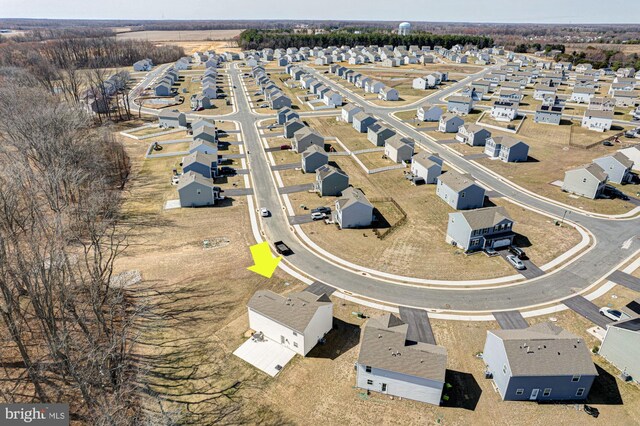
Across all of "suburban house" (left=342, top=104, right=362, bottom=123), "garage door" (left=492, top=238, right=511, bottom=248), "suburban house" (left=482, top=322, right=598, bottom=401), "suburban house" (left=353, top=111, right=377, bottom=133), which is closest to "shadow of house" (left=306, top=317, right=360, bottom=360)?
"suburban house" (left=482, top=322, right=598, bottom=401)

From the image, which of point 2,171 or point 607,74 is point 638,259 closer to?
point 2,171

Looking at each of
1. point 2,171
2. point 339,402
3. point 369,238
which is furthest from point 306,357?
point 2,171

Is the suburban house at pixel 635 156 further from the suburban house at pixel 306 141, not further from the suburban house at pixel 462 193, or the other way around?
the suburban house at pixel 306 141

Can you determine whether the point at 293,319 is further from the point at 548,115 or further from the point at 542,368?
the point at 548,115

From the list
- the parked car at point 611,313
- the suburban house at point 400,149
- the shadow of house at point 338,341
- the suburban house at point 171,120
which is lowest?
the shadow of house at point 338,341

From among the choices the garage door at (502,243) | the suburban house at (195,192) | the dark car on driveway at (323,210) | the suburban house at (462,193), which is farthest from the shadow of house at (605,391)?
the suburban house at (195,192)

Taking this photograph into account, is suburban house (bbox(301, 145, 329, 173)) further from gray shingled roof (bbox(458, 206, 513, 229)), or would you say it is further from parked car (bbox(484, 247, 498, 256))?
parked car (bbox(484, 247, 498, 256))
